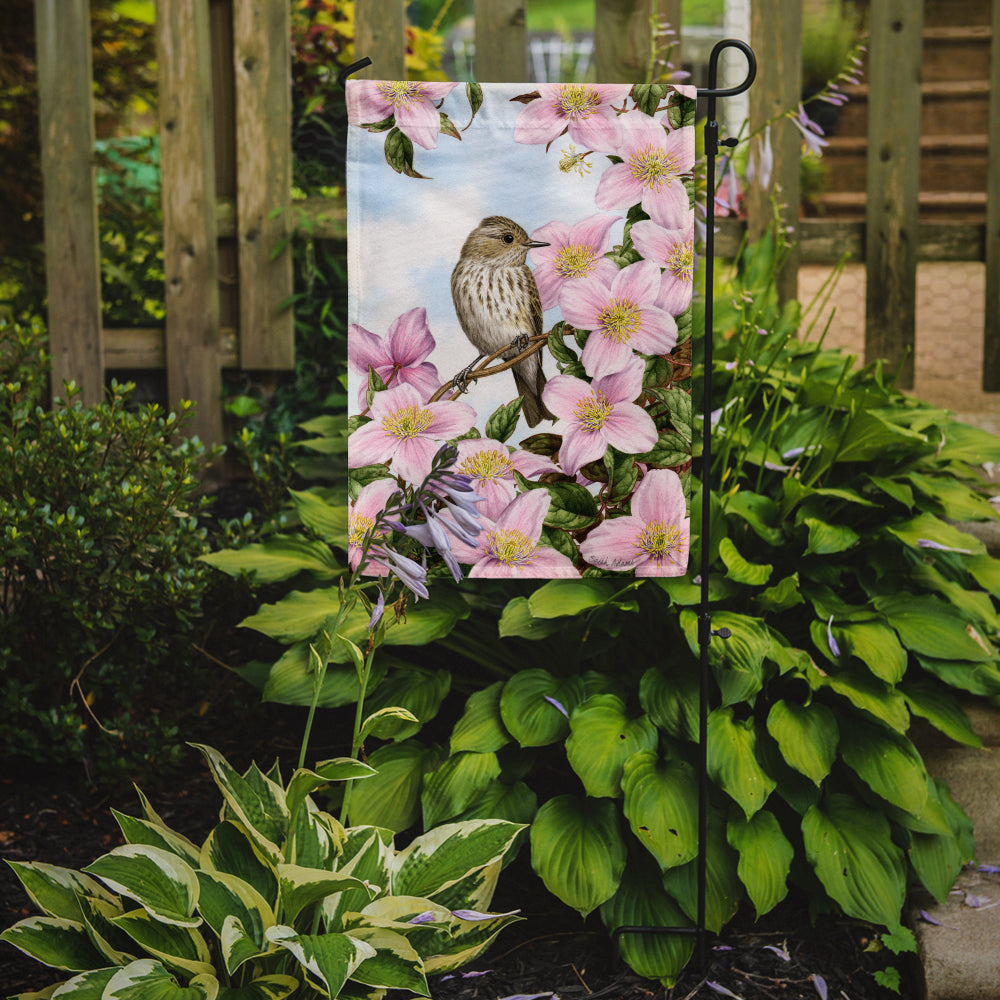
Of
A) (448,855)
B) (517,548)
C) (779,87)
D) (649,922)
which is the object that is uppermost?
(779,87)

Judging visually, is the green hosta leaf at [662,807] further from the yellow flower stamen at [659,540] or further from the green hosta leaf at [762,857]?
the yellow flower stamen at [659,540]

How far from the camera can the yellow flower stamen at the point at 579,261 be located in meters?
1.66

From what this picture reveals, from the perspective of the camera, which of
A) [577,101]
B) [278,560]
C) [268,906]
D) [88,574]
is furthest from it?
[278,560]

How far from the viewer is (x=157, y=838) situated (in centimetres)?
151

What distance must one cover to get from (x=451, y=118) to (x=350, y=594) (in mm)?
800

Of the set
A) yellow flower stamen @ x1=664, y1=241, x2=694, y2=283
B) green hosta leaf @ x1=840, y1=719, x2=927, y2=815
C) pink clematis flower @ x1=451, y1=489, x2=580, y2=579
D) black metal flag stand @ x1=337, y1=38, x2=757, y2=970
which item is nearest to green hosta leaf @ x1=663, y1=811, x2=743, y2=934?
black metal flag stand @ x1=337, y1=38, x2=757, y2=970

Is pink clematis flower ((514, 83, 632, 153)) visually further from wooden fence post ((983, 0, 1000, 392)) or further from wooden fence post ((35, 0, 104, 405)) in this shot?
wooden fence post ((983, 0, 1000, 392))

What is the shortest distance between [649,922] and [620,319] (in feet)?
3.40

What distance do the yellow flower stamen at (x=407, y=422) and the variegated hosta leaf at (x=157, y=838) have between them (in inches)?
27.8

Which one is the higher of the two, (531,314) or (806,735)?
(531,314)

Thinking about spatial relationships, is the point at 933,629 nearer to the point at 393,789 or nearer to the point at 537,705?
the point at 537,705

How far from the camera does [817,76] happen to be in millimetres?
6000

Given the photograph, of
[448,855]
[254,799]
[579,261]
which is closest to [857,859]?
[448,855]

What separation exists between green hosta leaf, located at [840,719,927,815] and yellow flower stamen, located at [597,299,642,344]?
2.79 feet
